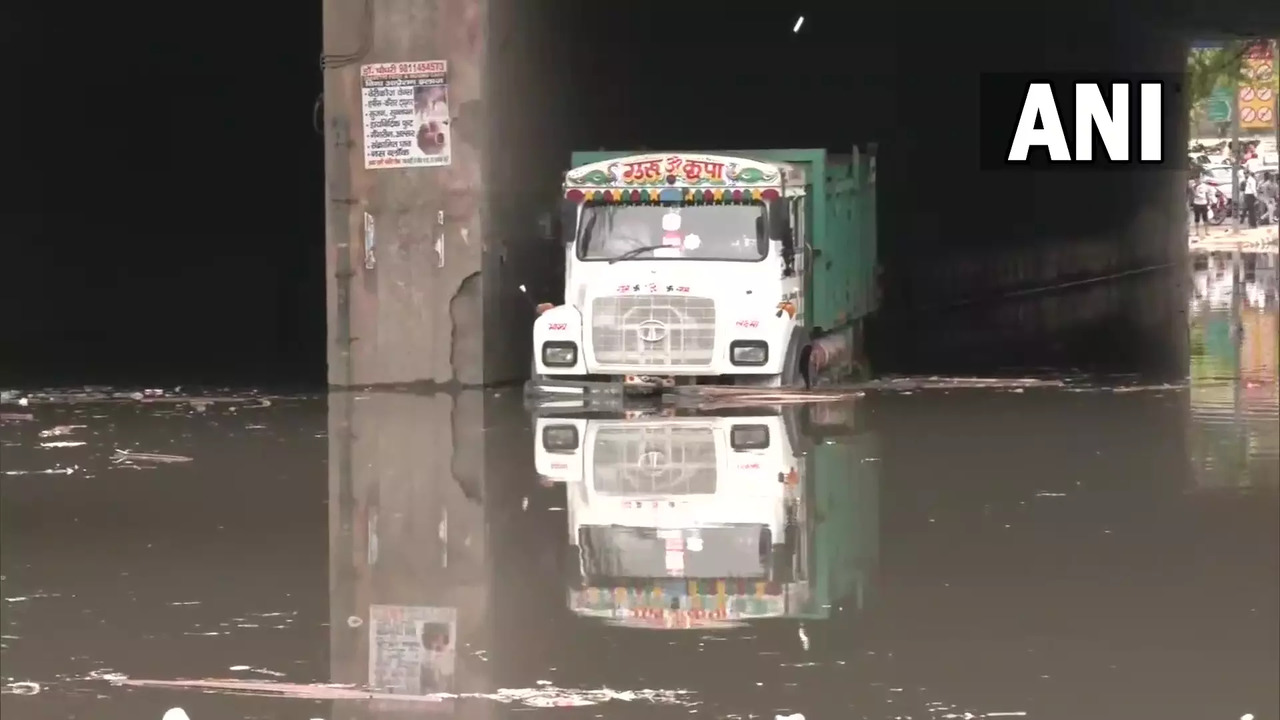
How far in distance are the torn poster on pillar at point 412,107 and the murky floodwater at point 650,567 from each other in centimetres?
470

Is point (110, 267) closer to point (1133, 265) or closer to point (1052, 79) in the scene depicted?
point (1052, 79)

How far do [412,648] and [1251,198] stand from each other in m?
71.3

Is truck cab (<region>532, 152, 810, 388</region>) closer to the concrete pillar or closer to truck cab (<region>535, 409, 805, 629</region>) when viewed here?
truck cab (<region>535, 409, 805, 629</region>)

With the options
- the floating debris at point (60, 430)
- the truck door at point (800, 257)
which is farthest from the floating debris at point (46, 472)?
the truck door at point (800, 257)

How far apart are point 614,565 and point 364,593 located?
1.40 meters

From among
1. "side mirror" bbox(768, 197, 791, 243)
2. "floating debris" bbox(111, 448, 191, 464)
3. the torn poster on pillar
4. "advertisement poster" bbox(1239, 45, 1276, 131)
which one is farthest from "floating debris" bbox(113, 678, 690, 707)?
"advertisement poster" bbox(1239, 45, 1276, 131)

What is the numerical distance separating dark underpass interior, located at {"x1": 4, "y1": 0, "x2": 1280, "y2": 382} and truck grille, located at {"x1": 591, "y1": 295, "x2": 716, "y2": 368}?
633cm

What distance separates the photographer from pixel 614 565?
987cm

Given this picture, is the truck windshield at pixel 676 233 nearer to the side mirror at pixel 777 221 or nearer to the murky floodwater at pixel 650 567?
the side mirror at pixel 777 221

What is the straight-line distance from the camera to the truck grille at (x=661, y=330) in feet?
60.3

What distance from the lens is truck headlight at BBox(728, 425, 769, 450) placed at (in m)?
14.8

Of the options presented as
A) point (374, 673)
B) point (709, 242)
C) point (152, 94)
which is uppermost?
point (152, 94)

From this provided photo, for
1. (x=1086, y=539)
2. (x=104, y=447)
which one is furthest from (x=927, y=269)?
(x=1086, y=539)

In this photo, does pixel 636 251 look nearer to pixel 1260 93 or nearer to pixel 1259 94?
pixel 1260 93
